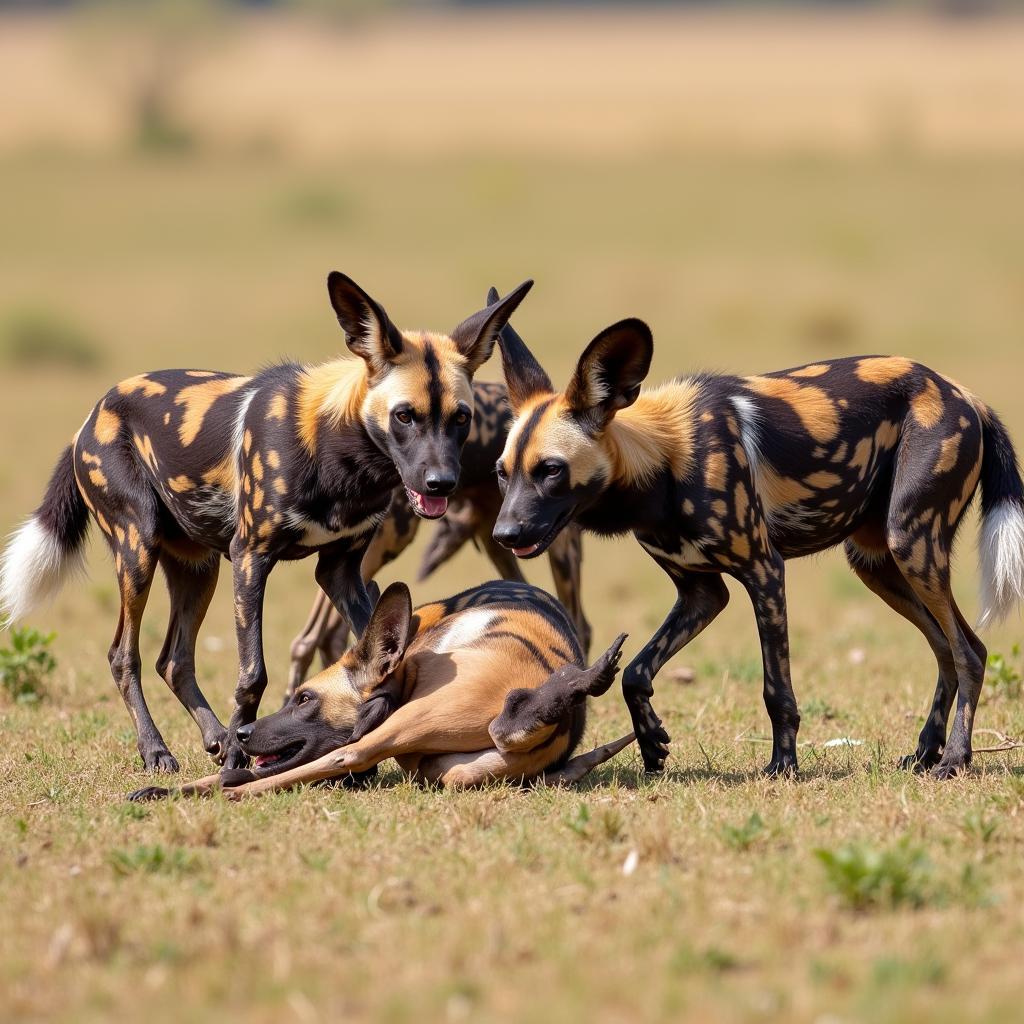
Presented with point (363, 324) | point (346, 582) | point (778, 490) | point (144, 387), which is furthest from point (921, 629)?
point (144, 387)

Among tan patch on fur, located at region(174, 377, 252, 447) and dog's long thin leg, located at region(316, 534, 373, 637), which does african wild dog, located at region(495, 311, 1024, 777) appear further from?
tan patch on fur, located at region(174, 377, 252, 447)

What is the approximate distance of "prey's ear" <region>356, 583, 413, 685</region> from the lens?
5875mm

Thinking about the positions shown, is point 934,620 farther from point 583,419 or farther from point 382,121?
point 382,121

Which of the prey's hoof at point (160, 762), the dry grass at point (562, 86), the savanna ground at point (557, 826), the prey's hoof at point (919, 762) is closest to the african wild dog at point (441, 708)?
the savanna ground at point (557, 826)

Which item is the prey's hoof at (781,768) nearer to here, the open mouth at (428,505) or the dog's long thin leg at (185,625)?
the open mouth at (428,505)

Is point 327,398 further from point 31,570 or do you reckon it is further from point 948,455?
point 948,455

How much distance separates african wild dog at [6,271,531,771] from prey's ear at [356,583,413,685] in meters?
0.35

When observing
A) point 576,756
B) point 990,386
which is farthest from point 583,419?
point 990,386

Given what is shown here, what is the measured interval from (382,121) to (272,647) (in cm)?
3363

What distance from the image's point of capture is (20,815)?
530 centimetres

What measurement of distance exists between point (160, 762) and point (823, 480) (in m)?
2.77

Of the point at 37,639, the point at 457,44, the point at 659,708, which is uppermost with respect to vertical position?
the point at 457,44

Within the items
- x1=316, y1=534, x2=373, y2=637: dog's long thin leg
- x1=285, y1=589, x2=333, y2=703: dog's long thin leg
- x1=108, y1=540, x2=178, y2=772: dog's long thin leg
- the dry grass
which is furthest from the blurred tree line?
x1=316, y1=534, x2=373, y2=637: dog's long thin leg

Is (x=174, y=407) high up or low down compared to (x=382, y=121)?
down
